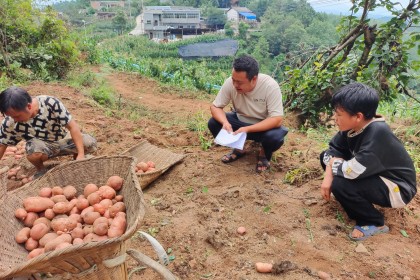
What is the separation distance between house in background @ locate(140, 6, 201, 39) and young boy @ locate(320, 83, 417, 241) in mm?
44858

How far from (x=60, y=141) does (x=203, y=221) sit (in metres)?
1.79

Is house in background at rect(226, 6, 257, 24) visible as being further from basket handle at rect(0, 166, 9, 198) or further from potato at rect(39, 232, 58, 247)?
potato at rect(39, 232, 58, 247)

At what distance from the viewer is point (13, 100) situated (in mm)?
2562

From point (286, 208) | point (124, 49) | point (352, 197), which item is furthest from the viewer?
point (124, 49)

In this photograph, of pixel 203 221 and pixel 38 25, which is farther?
pixel 38 25

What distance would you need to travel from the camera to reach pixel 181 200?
9.91ft

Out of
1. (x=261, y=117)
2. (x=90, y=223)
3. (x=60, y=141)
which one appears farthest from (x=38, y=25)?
(x=90, y=223)

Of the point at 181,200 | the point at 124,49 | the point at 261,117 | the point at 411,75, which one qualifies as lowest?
the point at 124,49

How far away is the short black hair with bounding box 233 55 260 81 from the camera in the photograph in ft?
9.96

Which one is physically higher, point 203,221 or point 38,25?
point 38,25

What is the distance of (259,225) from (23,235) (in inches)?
65.9

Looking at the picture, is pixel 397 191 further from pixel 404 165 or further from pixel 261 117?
pixel 261 117

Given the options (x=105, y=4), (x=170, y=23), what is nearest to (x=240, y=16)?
(x=170, y=23)

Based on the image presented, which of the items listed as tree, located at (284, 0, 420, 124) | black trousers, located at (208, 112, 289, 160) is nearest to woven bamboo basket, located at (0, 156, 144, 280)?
black trousers, located at (208, 112, 289, 160)
